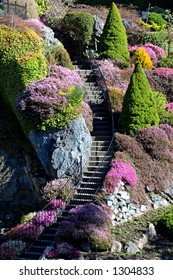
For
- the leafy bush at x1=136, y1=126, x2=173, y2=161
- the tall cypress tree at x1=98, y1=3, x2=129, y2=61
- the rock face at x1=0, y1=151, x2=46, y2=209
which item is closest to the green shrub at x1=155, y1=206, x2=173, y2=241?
the leafy bush at x1=136, y1=126, x2=173, y2=161

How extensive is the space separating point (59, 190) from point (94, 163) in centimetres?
214

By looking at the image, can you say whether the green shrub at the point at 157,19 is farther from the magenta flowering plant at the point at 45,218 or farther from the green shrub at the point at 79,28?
the magenta flowering plant at the point at 45,218

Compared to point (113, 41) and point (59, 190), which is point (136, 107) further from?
point (113, 41)

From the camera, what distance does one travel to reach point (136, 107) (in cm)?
2356

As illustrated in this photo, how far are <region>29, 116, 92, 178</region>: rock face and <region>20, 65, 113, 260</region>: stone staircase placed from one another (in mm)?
469

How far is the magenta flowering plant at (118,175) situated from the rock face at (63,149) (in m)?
1.38

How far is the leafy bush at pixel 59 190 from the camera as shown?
20.9m

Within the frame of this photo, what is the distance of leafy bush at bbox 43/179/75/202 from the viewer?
20891mm

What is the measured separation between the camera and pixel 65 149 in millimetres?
22469

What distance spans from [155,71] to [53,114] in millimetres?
9338

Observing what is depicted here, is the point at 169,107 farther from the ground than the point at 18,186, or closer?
farther from the ground

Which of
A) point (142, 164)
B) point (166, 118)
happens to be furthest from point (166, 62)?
point (142, 164)

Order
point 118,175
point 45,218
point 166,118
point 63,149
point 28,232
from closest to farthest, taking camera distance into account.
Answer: point 28,232 → point 45,218 → point 118,175 → point 63,149 → point 166,118

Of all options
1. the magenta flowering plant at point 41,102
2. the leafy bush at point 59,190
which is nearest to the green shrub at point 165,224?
the leafy bush at point 59,190
